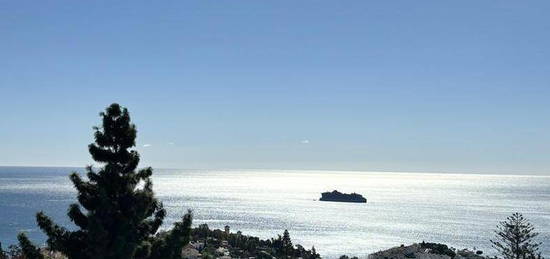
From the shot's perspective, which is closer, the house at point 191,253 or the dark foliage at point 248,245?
the house at point 191,253

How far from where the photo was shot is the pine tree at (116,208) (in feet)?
57.9

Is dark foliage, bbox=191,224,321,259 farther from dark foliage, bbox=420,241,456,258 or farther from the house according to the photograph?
dark foliage, bbox=420,241,456,258

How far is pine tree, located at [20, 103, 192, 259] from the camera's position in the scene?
17641 mm

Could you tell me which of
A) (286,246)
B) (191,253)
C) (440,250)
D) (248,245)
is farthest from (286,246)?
(440,250)

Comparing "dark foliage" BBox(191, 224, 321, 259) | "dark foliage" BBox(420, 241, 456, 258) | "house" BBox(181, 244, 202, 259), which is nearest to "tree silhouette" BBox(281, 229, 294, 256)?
"dark foliage" BBox(191, 224, 321, 259)

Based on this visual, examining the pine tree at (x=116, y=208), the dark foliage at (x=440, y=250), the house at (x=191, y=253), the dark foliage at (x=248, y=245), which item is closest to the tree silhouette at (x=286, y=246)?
the dark foliage at (x=248, y=245)

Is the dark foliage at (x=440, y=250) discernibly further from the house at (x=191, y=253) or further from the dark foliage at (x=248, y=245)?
the house at (x=191, y=253)

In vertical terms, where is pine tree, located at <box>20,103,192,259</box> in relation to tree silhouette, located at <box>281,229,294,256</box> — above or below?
above

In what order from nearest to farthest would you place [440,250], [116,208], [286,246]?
[116,208]
[286,246]
[440,250]

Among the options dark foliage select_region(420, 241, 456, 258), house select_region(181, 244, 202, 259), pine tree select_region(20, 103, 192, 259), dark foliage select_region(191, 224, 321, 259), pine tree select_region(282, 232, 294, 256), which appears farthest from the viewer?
dark foliage select_region(420, 241, 456, 258)

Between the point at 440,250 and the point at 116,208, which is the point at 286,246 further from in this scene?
the point at 116,208

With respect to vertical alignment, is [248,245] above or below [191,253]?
below

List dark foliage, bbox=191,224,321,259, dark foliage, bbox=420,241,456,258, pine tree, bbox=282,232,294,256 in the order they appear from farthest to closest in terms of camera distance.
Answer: dark foliage, bbox=420,241,456,258, dark foliage, bbox=191,224,321,259, pine tree, bbox=282,232,294,256

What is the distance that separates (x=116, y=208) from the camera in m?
17.8
